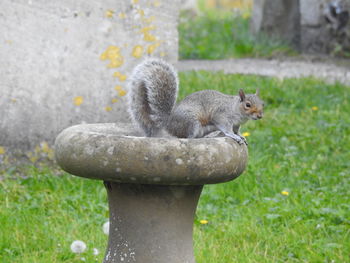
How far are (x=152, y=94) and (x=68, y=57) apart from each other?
188 cm

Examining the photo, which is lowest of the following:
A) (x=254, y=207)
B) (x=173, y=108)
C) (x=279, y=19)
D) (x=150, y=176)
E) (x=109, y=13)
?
(x=254, y=207)

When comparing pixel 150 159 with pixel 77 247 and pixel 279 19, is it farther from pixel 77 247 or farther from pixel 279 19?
pixel 279 19

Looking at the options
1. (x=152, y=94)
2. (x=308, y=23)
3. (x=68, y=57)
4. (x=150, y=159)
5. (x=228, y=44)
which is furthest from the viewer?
(x=228, y=44)

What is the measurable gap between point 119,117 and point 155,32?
688 mm

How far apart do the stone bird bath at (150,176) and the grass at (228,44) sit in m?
5.72

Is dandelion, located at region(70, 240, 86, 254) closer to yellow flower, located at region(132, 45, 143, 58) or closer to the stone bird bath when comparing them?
the stone bird bath

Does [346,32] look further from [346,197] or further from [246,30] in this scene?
[346,197]

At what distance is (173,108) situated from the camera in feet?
9.64

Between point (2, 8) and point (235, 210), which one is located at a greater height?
point (2, 8)

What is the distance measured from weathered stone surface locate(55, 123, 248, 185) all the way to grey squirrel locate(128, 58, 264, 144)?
0.92 ft

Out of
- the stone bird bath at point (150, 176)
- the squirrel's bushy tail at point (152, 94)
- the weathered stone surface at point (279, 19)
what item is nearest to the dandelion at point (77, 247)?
the stone bird bath at point (150, 176)

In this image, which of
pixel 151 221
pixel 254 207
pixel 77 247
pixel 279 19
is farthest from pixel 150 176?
pixel 279 19

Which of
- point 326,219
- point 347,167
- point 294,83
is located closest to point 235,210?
point 326,219

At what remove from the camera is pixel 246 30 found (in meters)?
9.17
